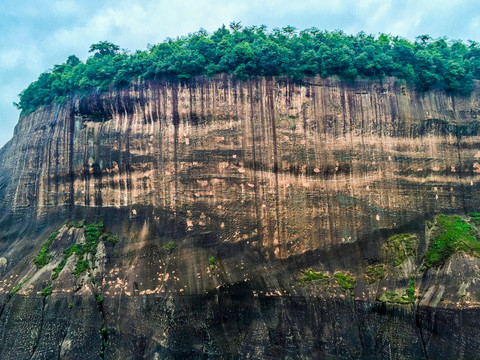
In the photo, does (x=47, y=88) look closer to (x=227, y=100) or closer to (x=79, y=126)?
(x=79, y=126)

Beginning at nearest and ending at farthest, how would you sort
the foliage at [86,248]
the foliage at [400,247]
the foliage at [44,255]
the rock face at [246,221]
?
1. the rock face at [246,221]
2. the foliage at [400,247]
3. the foliage at [86,248]
4. the foliage at [44,255]

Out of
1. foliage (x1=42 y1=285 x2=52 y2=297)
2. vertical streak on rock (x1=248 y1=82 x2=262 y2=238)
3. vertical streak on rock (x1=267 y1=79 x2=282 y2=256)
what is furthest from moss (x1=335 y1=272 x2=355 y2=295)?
foliage (x1=42 y1=285 x2=52 y2=297)

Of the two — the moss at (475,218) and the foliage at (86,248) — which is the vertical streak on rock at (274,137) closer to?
the foliage at (86,248)

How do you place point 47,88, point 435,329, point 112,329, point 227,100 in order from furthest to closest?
point 47,88 < point 227,100 < point 112,329 < point 435,329

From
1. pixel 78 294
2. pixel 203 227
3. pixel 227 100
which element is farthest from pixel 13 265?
pixel 227 100

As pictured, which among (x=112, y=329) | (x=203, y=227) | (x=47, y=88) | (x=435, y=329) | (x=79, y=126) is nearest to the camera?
(x=435, y=329)

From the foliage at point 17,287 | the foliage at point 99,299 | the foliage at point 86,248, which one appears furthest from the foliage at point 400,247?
the foliage at point 17,287

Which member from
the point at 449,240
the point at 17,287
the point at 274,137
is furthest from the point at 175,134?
the point at 449,240
